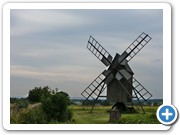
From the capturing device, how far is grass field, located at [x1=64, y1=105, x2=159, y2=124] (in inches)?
343

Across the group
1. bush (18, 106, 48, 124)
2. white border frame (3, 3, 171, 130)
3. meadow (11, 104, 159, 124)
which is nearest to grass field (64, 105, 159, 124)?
meadow (11, 104, 159, 124)

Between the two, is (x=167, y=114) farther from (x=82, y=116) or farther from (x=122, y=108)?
(x=122, y=108)

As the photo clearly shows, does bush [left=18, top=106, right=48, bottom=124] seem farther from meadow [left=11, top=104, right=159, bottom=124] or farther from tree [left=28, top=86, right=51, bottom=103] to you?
tree [left=28, top=86, right=51, bottom=103]

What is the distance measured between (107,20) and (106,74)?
84.5 inches

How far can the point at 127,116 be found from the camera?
30.3ft

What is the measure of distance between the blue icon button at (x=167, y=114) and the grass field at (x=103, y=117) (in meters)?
0.18

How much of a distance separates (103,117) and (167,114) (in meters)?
1.63

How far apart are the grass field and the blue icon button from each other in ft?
0.60

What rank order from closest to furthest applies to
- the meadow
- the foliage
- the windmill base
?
the meadow
the foliage
the windmill base

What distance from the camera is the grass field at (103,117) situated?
872 cm
